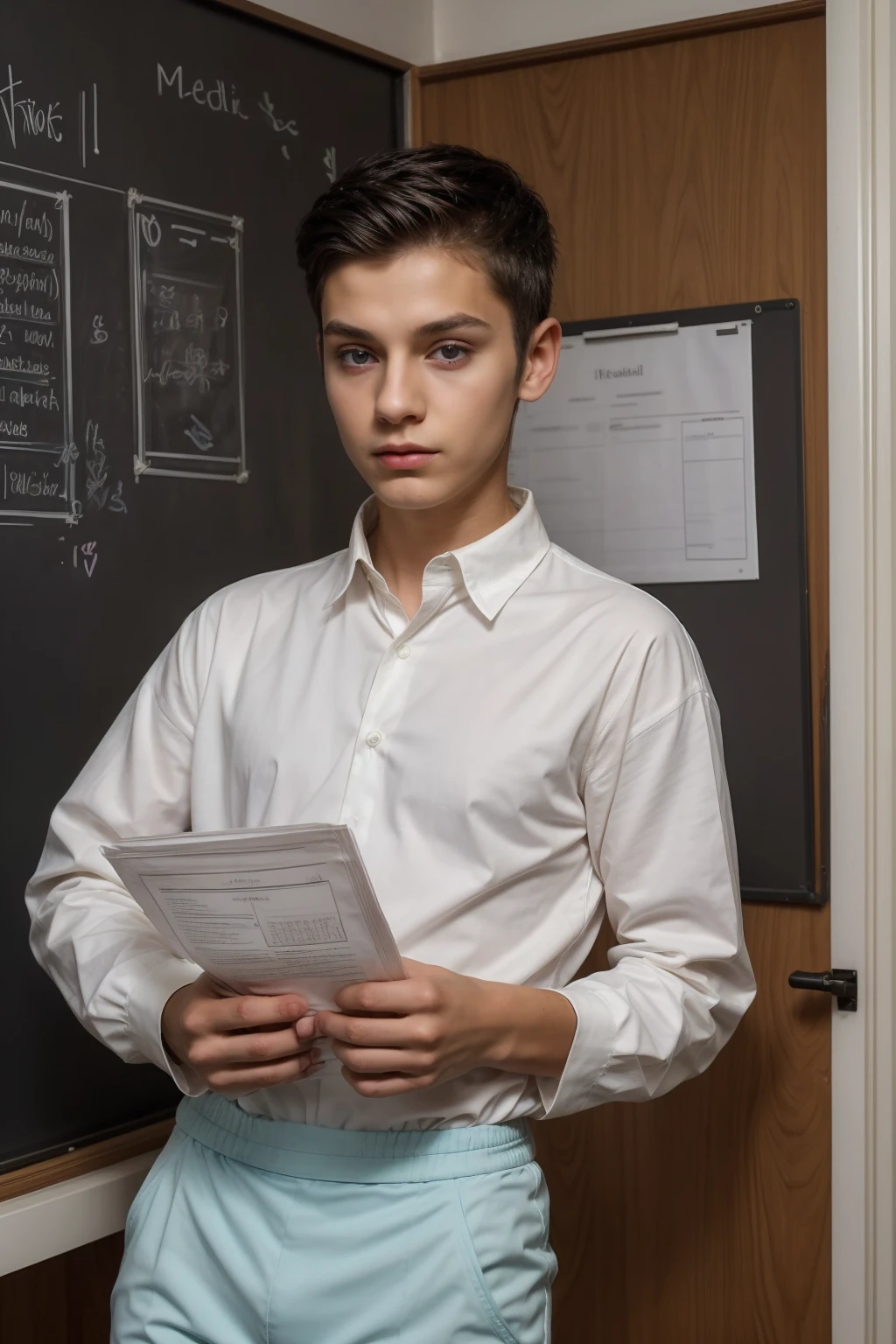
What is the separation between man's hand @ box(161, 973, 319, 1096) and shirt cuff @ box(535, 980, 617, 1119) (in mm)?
221

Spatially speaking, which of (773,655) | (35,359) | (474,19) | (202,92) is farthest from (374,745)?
(474,19)

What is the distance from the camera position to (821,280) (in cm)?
192

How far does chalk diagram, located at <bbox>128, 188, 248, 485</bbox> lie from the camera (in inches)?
70.6

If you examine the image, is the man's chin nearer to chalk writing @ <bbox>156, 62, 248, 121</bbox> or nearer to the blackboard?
the blackboard

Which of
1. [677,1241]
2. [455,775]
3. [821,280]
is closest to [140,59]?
[821,280]

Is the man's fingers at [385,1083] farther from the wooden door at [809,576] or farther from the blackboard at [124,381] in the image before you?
the wooden door at [809,576]

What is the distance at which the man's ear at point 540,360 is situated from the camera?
56.2 inches

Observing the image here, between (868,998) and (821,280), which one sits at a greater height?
(821,280)

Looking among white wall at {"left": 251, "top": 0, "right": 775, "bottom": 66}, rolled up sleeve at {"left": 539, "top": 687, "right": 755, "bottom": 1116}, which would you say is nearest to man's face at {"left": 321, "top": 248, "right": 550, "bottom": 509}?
rolled up sleeve at {"left": 539, "top": 687, "right": 755, "bottom": 1116}

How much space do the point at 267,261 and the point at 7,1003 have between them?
1.08 metres

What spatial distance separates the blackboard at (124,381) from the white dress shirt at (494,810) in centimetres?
30

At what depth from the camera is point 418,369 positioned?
4.33ft

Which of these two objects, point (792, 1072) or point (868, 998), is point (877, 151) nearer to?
point (868, 998)

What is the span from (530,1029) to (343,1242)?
0.83 feet
